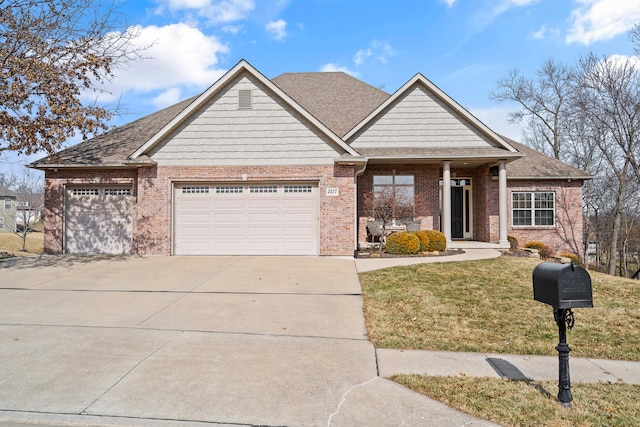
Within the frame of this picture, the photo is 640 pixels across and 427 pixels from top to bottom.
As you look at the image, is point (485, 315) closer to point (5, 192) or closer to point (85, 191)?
point (85, 191)

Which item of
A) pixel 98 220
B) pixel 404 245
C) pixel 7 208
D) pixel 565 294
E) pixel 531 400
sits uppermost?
pixel 7 208

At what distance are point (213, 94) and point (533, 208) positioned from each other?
1493 cm

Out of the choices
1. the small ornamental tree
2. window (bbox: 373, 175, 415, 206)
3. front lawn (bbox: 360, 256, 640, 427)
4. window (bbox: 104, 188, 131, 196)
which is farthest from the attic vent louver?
front lawn (bbox: 360, 256, 640, 427)

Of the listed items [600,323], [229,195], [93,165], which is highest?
[93,165]

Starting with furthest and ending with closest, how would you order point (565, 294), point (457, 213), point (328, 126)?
point (457, 213)
point (328, 126)
point (565, 294)

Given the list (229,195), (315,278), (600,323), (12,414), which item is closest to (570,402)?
(600,323)

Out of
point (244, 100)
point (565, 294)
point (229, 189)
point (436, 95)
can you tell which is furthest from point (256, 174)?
point (565, 294)

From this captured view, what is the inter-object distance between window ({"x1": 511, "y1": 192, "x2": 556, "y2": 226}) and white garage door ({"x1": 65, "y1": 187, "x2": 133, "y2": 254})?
653 inches

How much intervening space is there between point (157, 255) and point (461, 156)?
11853mm

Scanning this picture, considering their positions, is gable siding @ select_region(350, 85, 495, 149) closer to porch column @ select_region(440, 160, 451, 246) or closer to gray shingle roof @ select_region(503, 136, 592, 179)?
porch column @ select_region(440, 160, 451, 246)

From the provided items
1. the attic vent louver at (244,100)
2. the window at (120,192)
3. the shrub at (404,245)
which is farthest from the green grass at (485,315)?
the window at (120,192)

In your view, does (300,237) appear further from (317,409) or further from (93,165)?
(317,409)

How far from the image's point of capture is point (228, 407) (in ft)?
11.8

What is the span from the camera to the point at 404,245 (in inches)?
522
